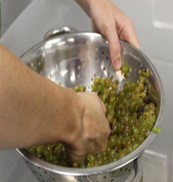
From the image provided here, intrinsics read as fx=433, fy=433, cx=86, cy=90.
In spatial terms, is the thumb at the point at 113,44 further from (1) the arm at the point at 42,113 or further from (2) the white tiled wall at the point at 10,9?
(2) the white tiled wall at the point at 10,9

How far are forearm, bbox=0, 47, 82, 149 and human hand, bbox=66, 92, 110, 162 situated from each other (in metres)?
0.03

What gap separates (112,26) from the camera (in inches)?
29.3

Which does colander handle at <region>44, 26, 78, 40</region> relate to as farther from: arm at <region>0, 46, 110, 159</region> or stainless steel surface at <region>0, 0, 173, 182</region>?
arm at <region>0, 46, 110, 159</region>

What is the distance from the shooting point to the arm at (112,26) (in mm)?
743

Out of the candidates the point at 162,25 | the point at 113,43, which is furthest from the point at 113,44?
the point at 162,25

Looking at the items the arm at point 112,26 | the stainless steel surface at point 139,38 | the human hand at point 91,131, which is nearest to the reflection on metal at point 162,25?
the stainless steel surface at point 139,38

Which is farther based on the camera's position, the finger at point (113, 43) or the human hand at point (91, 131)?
the finger at point (113, 43)

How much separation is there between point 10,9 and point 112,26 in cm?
29

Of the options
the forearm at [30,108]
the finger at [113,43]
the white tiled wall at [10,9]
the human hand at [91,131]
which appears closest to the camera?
the forearm at [30,108]

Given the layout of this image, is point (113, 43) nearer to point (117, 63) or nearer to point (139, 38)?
point (117, 63)

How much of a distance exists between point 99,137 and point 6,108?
194 mm

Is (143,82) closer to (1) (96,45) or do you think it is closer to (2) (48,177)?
(1) (96,45)

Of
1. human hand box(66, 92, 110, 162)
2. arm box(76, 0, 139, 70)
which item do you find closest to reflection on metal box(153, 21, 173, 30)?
arm box(76, 0, 139, 70)

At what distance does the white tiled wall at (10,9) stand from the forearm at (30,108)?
41 centimetres
